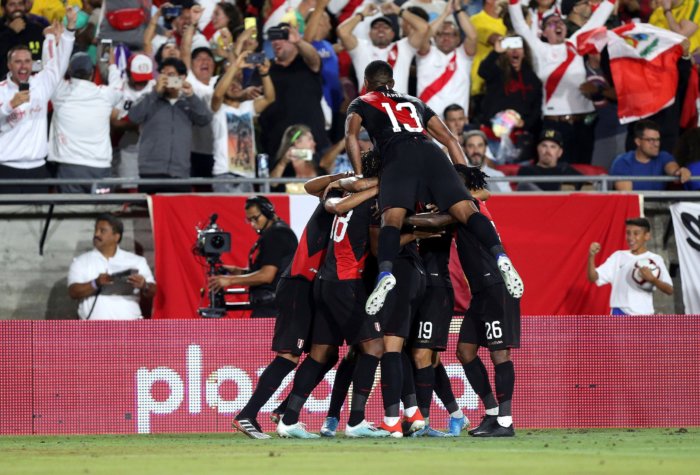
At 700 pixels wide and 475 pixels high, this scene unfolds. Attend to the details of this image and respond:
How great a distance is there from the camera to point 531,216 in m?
16.7

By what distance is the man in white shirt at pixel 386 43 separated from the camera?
17.8m

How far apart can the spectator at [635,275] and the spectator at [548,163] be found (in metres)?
1.57

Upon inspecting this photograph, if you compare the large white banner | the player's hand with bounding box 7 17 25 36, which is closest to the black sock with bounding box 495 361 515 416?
the large white banner

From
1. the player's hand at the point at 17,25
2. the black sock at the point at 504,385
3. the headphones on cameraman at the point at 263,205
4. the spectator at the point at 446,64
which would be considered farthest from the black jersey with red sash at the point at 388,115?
the player's hand at the point at 17,25

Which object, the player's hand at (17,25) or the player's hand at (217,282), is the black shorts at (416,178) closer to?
the player's hand at (217,282)

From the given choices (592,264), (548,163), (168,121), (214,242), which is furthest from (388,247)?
(548,163)

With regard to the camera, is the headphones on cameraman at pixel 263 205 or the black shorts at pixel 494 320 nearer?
the black shorts at pixel 494 320

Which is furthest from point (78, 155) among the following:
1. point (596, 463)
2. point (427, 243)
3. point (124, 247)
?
point (596, 463)

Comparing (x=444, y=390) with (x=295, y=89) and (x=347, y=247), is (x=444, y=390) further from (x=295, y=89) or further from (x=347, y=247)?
(x=295, y=89)

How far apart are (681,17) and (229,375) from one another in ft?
28.5

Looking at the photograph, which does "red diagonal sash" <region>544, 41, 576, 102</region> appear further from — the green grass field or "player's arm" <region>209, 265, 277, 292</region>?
the green grass field

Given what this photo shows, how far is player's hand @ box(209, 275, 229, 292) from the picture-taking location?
1463cm

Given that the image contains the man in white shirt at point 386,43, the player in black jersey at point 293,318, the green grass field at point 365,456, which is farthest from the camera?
the man in white shirt at point 386,43

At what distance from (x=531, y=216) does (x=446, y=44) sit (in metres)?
2.89
